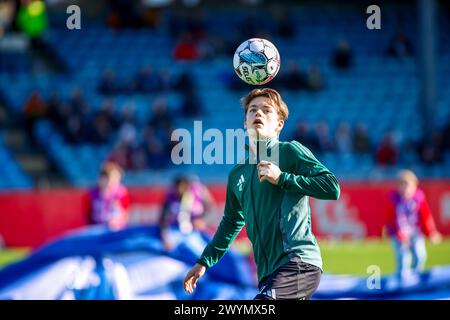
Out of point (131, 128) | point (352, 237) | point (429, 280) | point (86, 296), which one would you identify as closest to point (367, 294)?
point (429, 280)

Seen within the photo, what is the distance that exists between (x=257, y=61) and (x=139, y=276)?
206 inches

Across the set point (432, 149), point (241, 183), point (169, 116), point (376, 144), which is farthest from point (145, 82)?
point (241, 183)

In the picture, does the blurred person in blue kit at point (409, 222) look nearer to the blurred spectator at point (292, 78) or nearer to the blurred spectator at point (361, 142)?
the blurred spectator at point (361, 142)

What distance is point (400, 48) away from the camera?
30516 mm

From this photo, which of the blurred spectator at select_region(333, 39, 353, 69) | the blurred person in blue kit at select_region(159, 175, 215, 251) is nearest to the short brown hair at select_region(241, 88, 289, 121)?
the blurred person in blue kit at select_region(159, 175, 215, 251)

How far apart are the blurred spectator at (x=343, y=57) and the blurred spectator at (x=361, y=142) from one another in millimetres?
4565

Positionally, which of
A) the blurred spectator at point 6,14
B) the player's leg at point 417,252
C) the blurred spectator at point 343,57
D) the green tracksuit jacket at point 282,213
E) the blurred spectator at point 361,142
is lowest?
the player's leg at point 417,252

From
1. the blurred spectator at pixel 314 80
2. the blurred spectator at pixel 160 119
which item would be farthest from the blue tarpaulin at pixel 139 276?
the blurred spectator at pixel 314 80

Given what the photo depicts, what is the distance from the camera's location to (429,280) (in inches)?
458

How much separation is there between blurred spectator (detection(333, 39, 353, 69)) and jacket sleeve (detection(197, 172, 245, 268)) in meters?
23.9

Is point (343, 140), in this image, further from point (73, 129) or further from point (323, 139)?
point (73, 129)

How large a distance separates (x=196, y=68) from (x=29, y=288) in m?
19.1

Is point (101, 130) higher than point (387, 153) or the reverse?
higher

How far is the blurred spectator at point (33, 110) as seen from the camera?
84.3ft
